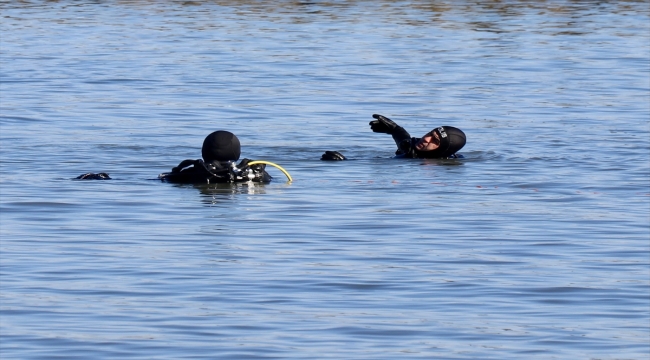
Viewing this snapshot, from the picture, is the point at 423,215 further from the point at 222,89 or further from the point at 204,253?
the point at 222,89

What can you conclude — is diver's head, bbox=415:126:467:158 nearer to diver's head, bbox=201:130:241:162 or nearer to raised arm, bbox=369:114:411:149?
raised arm, bbox=369:114:411:149

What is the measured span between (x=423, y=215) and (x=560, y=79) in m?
15.8

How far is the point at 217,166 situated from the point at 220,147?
196mm

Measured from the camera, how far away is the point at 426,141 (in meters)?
18.7

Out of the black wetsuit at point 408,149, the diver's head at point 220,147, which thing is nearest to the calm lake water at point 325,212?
the black wetsuit at point 408,149

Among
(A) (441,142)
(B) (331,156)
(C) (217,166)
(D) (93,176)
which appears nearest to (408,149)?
(A) (441,142)

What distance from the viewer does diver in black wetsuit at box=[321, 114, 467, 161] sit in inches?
730

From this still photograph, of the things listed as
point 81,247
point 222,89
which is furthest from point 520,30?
point 81,247

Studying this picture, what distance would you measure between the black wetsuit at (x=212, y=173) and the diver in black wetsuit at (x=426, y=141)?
219 cm

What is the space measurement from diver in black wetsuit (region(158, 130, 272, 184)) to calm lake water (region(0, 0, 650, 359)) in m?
0.14

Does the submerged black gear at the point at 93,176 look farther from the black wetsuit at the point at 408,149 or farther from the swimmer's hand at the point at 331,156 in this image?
the black wetsuit at the point at 408,149

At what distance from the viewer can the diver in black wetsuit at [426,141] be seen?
18531 millimetres

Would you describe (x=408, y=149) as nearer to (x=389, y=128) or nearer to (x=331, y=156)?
(x=389, y=128)

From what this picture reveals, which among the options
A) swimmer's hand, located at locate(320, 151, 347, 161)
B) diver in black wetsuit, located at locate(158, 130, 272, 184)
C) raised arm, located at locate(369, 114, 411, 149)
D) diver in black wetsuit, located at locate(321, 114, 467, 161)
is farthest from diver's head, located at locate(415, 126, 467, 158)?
diver in black wetsuit, located at locate(158, 130, 272, 184)
